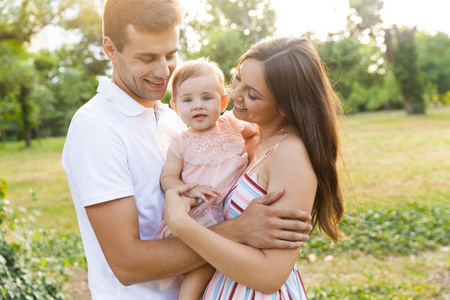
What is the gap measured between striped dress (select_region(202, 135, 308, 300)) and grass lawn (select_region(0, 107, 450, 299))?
0.52 metres

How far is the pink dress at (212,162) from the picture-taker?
6.61 feet

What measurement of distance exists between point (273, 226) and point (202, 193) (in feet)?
1.26

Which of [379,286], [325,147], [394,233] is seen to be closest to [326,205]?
[325,147]

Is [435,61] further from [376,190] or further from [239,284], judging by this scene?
[239,284]

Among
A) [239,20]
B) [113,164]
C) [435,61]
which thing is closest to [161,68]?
[113,164]

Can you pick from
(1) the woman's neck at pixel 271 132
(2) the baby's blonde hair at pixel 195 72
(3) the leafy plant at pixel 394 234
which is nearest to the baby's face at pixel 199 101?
(2) the baby's blonde hair at pixel 195 72

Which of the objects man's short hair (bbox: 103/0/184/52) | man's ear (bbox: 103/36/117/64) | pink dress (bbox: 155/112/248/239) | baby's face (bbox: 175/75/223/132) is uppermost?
man's short hair (bbox: 103/0/184/52)

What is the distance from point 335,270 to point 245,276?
4.50 metres

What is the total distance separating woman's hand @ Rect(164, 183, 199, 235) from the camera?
1.71m

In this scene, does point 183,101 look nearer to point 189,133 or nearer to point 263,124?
point 189,133

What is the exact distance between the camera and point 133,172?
73.9 inches

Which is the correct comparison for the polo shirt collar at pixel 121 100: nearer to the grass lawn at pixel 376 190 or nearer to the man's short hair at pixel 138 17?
the man's short hair at pixel 138 17

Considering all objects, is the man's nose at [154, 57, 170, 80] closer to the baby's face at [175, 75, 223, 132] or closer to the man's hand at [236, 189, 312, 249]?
the baby's face at [175, 75, 223, 132]

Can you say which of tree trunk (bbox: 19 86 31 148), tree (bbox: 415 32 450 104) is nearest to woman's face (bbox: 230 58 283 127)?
tree trunk (bbox: 19 86 31 148)
